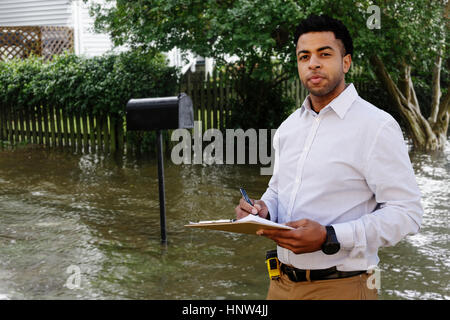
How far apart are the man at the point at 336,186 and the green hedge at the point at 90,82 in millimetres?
8581

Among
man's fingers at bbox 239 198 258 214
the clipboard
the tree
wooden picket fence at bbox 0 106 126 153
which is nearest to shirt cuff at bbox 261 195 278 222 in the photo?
man's fingers at bbox 239 198 258 214

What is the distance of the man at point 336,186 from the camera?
219 cm

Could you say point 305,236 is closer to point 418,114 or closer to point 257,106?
point 257,106

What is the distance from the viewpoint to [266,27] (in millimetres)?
8883

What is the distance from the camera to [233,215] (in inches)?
274

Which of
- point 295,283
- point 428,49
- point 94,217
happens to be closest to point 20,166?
point 94,217

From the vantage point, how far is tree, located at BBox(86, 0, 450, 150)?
28.2ft

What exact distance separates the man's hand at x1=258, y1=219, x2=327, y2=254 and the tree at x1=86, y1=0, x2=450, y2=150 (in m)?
6.48

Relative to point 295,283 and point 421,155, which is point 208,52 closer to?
point 421,155

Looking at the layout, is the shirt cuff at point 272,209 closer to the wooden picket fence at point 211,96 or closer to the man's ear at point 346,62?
the man's ear at point 346,62

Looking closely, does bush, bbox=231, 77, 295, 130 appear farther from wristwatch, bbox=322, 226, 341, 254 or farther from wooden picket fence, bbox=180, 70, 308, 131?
wristwatch, bbox=322, 226, 341, 254

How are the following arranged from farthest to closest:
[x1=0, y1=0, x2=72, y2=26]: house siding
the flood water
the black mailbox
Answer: [x1=0, y1=0, x2=72, y2=26]: house siding → the black mailbox → the flood water

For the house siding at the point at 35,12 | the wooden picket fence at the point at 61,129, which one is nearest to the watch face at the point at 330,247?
the wooden picket fence at the point at 61,129
